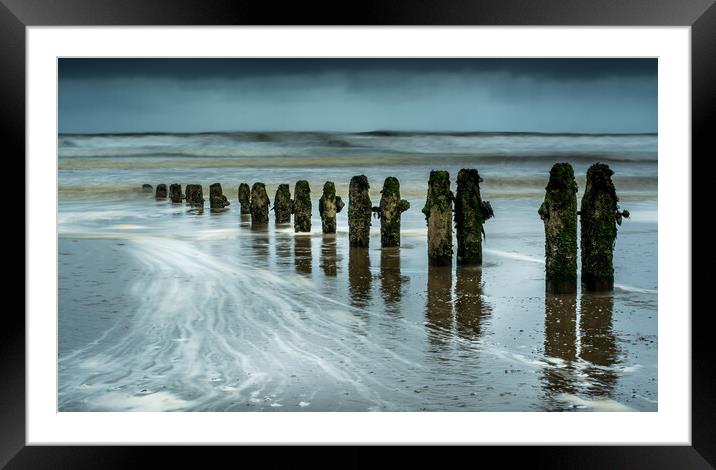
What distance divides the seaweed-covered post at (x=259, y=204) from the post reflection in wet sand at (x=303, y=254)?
2635mm

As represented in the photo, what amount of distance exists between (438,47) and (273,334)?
2.68 m

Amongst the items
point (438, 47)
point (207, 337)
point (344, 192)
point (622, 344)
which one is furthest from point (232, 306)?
point (344, 192)

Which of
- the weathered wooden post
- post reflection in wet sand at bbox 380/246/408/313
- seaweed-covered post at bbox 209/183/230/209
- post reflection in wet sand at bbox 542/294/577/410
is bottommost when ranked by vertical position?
post reflection in wet sand at bbox 542/294/577/410

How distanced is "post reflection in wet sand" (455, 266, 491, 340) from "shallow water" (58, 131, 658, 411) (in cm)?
2

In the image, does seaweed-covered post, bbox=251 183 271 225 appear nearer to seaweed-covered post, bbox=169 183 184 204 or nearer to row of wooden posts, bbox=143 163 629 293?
row of wooden posts, bbox=143 163 629 293

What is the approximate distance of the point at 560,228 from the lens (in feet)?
22.0

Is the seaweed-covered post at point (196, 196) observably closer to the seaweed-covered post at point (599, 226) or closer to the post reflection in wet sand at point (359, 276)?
the post reflection in wet sand at point (359, 276)

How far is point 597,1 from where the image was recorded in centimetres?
328

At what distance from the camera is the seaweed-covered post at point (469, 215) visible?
26.6 feet

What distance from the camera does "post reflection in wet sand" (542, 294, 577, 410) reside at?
4.45m

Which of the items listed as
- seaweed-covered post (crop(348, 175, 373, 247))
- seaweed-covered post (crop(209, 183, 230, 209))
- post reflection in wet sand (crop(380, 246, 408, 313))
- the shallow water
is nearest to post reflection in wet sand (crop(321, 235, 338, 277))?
the shallow water

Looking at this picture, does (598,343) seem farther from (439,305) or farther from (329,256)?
(329,256)

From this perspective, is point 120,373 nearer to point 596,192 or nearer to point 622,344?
point 622,344

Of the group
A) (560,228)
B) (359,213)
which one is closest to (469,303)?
(560,228)
